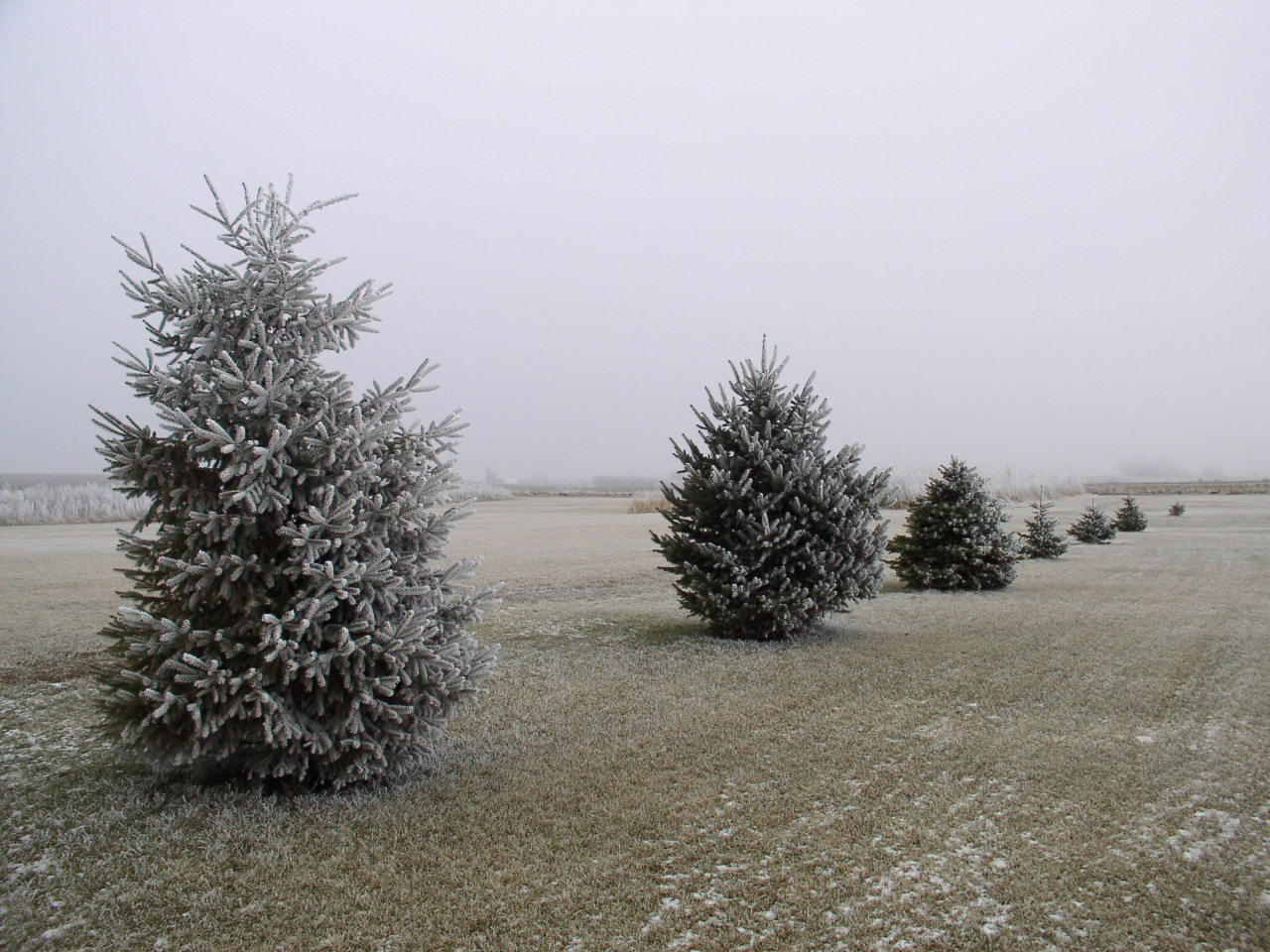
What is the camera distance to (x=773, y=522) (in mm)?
7750

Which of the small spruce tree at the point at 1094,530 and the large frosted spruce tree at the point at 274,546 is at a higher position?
the large frosted spruce tree at the point at 274,546

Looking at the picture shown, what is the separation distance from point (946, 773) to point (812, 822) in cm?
113

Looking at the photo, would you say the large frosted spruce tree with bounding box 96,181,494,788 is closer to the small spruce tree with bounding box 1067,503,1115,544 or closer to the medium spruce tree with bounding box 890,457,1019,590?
the medium spruce tree with bounding box 890,457,1019,590

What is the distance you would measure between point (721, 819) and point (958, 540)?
9665 mm

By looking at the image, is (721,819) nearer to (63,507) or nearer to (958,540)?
(958,540)

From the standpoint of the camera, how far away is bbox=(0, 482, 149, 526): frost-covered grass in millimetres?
27141

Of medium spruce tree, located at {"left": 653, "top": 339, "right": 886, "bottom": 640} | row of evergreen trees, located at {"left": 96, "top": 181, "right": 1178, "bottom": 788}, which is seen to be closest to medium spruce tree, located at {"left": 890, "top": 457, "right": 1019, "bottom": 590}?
medium spruce tree, located at {"left": 653, "top": 339, "right": 886, "bottom": 640}

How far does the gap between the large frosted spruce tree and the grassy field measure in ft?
1.44

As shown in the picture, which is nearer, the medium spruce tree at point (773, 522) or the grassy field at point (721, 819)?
the grassy field at point (721, 819)

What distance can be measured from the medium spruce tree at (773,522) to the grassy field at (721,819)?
2.34 feet

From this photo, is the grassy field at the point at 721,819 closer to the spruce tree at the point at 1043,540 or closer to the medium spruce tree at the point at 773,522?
the medium spruce tree at the point at 773,522

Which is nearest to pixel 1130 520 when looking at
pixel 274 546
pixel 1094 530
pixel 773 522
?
pixel 1094 530

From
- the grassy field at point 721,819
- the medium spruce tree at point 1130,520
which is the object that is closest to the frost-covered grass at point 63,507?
the grassy field at point 721,819

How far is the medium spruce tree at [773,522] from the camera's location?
7.88 m
